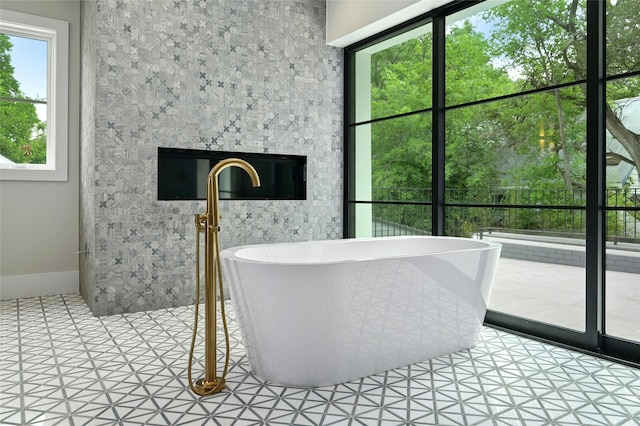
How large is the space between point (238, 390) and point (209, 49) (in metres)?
2.65

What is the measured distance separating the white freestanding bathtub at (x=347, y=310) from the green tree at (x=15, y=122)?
252 cm

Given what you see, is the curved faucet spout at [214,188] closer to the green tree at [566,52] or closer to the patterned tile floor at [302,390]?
the patterned tile floor at [302,390]

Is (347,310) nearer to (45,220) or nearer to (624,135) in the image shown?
(624,135)

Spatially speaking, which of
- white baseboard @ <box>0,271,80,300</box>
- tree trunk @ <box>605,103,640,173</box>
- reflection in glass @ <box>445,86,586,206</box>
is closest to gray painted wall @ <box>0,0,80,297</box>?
white baseboard @ <box>0,271,80,300</box>

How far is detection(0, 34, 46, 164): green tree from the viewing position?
377 centimetres

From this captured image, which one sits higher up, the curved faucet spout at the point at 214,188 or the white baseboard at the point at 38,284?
the curved faucet spout at the point at 214,188

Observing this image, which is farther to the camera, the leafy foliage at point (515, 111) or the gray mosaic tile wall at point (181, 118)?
the gray mosaic tile wall at point (181, 118)

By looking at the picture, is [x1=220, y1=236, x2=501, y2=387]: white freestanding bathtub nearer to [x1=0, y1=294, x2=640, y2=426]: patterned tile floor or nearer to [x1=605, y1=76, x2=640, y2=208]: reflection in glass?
[x1=0, y1=294, x2=640, y2=426]: patterned tile floor

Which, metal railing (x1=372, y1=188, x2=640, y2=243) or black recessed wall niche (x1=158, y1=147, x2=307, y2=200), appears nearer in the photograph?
metal railing (x1=372, y1=188, x2=640, y2=243)

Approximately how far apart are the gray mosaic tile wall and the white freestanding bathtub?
132 centimetres

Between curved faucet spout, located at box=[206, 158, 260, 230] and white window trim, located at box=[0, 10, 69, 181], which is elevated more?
white window trim, located at box=[0, 10, 69, 181]

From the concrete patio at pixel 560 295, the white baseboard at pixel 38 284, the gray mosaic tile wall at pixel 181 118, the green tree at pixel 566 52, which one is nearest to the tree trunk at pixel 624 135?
the green tree at pixel 566 52

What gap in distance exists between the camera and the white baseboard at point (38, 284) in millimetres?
3725

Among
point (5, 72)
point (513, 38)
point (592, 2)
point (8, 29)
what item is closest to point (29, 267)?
point (5, 72)
